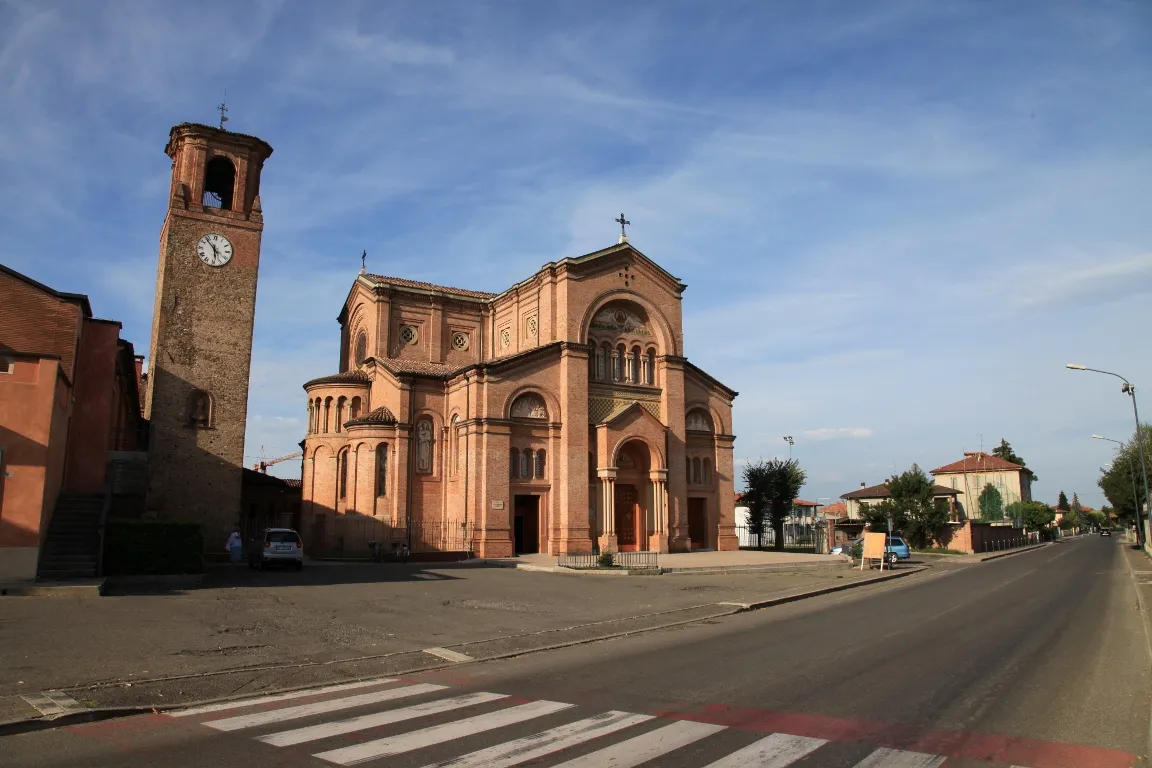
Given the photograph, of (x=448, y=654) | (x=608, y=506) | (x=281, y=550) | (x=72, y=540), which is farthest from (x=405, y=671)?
(x=608, y=506)

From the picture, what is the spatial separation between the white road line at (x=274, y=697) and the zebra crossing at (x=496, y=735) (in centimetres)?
2

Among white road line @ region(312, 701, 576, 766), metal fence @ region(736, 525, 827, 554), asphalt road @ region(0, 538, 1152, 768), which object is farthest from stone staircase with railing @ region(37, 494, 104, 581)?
metal fence @ region(736, 525, 827, 554)

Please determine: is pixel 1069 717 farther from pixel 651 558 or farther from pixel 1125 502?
pixel 1125 502

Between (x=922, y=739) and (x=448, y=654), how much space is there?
268 inches

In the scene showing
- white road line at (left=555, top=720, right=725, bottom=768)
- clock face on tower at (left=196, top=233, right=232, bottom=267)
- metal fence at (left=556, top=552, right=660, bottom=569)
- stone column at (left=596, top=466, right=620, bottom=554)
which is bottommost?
A: white road line at (left=555, top=720, right=725, bottom=768)

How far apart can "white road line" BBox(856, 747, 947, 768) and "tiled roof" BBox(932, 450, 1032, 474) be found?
3763 inches

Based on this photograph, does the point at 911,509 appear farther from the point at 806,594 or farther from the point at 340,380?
the point at 340,380

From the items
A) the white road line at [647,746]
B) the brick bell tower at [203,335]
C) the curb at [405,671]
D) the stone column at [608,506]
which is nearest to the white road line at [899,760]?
the white road line at [647,746]

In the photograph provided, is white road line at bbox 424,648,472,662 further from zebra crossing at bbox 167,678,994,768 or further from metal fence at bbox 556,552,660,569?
metal fence at bbox 556,552,660,569

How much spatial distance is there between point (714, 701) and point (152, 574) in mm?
17283

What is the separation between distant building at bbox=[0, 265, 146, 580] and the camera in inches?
674

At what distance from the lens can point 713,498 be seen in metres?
39.1

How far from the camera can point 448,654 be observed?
11.5 metres

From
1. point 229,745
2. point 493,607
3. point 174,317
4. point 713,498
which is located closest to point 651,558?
point 713,498
